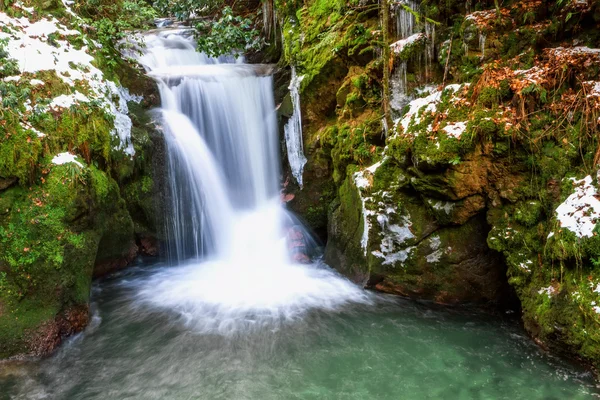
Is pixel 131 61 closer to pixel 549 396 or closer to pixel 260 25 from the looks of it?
pixel 260 25

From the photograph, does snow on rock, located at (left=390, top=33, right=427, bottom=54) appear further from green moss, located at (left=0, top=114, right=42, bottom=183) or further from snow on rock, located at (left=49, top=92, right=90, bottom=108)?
green moss, located at (left=0, top=114, right=42, bottom=183)

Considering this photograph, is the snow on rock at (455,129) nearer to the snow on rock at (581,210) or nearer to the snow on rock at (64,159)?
the snow on rock at (581,210)

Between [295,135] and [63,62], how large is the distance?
450 cm

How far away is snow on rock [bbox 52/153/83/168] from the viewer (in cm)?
525

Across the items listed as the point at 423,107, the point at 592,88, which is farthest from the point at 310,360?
the point at 592,88

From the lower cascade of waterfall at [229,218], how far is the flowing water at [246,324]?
0.03 metres

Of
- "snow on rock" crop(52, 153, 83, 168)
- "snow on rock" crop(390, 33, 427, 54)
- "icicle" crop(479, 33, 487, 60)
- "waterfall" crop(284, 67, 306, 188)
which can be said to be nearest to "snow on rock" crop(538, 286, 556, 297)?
"icicle" crop(479, 33, 487, 60)

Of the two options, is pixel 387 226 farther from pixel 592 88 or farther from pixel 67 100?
pixel 67 100

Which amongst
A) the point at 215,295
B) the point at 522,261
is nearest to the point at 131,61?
the point at 215,295

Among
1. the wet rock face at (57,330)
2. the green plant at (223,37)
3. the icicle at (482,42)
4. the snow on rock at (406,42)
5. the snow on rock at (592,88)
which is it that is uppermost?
the green plant at (223,37)

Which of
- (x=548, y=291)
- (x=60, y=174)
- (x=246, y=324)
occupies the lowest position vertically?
(x=246, y=324)

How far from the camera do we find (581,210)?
13.7 feet

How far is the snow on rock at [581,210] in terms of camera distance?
4051mm

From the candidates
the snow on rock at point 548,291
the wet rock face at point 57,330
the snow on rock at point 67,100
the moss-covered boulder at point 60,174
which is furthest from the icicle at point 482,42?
the wet rock face at point 57,330
